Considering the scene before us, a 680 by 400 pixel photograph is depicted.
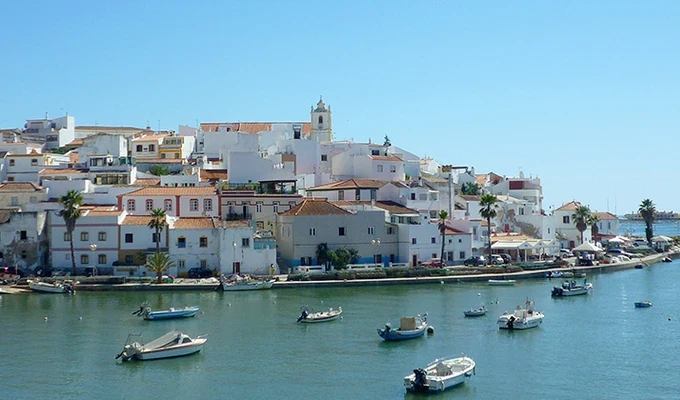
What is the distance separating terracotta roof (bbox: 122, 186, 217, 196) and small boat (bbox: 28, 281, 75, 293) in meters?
11.3

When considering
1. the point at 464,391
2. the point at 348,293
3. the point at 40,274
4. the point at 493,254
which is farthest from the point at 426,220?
the point at 464,391

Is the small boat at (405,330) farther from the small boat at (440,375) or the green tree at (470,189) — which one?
the green tree at (470,189)

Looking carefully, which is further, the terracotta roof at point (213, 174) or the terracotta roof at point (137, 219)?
the terracotta roof at point (213, 174)

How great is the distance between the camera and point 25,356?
34125 millimetres

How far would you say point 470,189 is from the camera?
8800 centimetres

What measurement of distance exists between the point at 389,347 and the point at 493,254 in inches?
1403

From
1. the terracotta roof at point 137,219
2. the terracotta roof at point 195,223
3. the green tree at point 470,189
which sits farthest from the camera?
the green tree at point 470,189

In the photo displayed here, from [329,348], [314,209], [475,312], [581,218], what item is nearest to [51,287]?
[314,209]

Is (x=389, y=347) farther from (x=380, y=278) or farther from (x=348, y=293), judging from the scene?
(x=380, y=278)

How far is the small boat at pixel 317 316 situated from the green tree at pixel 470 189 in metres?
46.1

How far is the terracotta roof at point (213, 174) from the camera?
227ft

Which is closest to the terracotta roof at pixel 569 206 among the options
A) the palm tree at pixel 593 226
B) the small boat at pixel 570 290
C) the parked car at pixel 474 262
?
the palm tree at pixel 593 226

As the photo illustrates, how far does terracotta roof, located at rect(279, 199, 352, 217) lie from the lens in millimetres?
59844

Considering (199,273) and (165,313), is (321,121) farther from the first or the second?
(165,313)
